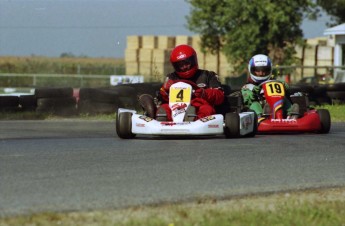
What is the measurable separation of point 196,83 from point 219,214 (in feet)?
20.1

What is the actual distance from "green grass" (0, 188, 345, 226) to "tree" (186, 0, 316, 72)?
105ft

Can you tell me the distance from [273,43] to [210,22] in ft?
9.57

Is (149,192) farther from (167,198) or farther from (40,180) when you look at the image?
(40,180)

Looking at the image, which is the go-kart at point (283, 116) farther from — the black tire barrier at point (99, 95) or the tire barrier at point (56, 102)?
the tire barrier at point (56, 102)

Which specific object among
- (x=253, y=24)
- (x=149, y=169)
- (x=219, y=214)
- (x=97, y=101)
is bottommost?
(x=219, y=214)

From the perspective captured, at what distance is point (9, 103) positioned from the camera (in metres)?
18.0

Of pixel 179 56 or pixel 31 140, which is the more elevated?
pixel 179 56

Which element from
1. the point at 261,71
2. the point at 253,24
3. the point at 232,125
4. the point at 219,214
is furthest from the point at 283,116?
the point at 253,24

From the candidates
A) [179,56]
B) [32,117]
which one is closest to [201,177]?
[179,56]

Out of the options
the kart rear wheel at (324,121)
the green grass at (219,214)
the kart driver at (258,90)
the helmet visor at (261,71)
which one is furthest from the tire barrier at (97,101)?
the green grass at (219,214)

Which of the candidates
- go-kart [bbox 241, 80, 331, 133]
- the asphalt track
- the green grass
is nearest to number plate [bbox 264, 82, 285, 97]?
go-kart [bbox 241, 80, 331, 133]

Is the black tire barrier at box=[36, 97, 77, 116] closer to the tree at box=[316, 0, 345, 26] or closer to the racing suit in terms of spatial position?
the racing suit

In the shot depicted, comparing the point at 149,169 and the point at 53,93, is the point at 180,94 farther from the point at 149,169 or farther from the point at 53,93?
the point at 53,93

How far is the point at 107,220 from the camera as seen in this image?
601cm
